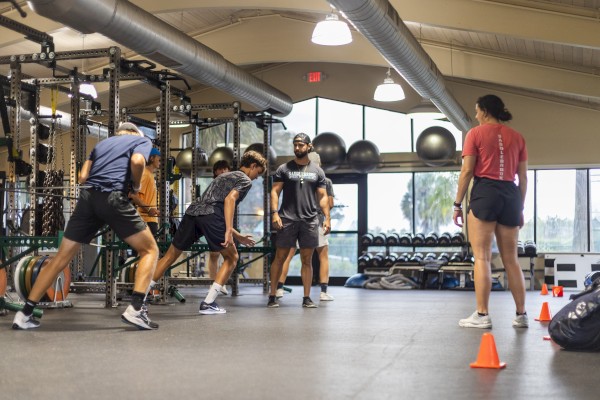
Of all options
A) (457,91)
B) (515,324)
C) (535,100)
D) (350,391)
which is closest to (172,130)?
(457,91)

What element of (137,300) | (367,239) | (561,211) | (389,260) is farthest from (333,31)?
(561,211)

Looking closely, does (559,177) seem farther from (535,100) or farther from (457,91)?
(457,91)

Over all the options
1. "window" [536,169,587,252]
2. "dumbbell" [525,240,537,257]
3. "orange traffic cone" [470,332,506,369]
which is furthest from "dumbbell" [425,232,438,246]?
"orange traffic cone" [470,332,506,369]

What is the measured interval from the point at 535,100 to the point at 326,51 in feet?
A: 14.2

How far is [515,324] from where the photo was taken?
16.9 feet

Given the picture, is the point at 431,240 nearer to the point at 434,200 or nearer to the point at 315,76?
the point at 434,200

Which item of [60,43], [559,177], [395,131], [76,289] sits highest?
[60,43]

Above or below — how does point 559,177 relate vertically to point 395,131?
below

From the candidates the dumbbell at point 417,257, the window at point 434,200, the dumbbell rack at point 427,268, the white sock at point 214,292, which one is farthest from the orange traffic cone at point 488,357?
the window at point 434,200

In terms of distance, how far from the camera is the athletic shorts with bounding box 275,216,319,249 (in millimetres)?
7023

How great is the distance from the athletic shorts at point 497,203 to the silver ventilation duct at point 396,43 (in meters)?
2.21

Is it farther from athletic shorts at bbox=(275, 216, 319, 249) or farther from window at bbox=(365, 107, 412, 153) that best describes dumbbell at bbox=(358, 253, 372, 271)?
athletic shorts at bbox=(275, 216, 319, 249)

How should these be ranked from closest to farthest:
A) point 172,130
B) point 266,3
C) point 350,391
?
point 350,391 < point 266,3 < point 172,130

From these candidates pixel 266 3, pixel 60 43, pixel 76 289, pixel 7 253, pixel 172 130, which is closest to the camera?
pixel 7 253
